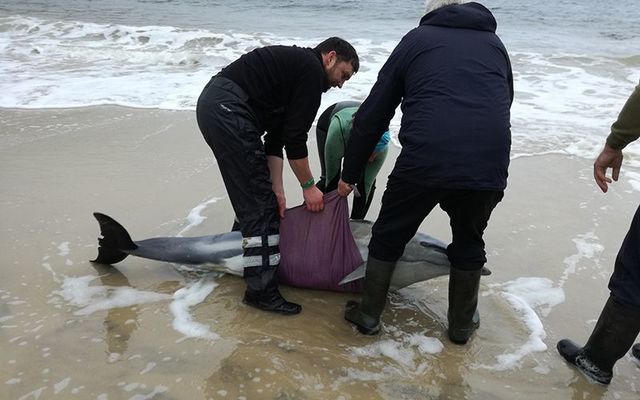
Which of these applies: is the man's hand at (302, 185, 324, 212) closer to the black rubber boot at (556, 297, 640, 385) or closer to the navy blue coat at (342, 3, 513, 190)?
the navy blue coat at (342, 3, 513, 190)

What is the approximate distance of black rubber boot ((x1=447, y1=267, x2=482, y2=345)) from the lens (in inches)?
114

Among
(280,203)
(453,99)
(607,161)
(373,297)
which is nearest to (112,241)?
(280,203)

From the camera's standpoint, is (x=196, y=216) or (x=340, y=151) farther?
(x=196, y=216)

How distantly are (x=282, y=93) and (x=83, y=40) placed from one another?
12806 millimetres

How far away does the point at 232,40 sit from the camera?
14.1 metres

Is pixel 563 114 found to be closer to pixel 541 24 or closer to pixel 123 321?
pixel 123 321

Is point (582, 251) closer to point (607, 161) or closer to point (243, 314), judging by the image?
point (607, 161)

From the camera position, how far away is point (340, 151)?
375cm

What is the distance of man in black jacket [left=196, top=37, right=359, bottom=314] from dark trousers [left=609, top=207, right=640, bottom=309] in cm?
157

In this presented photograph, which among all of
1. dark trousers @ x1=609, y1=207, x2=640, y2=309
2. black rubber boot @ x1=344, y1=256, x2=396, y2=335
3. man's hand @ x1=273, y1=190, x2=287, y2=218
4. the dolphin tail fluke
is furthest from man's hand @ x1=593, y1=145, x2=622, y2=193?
the dolphin tail fluke

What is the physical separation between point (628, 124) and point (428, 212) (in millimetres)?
956

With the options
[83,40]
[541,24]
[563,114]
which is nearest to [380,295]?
[563,114]

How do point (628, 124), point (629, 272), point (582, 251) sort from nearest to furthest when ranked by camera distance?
1. point (628, 124)
2. point (629, 272)
3. point (582, 251)

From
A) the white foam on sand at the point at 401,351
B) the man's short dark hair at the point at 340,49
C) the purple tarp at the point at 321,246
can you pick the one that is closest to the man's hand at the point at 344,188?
the purple tarp at the point at 321,246
